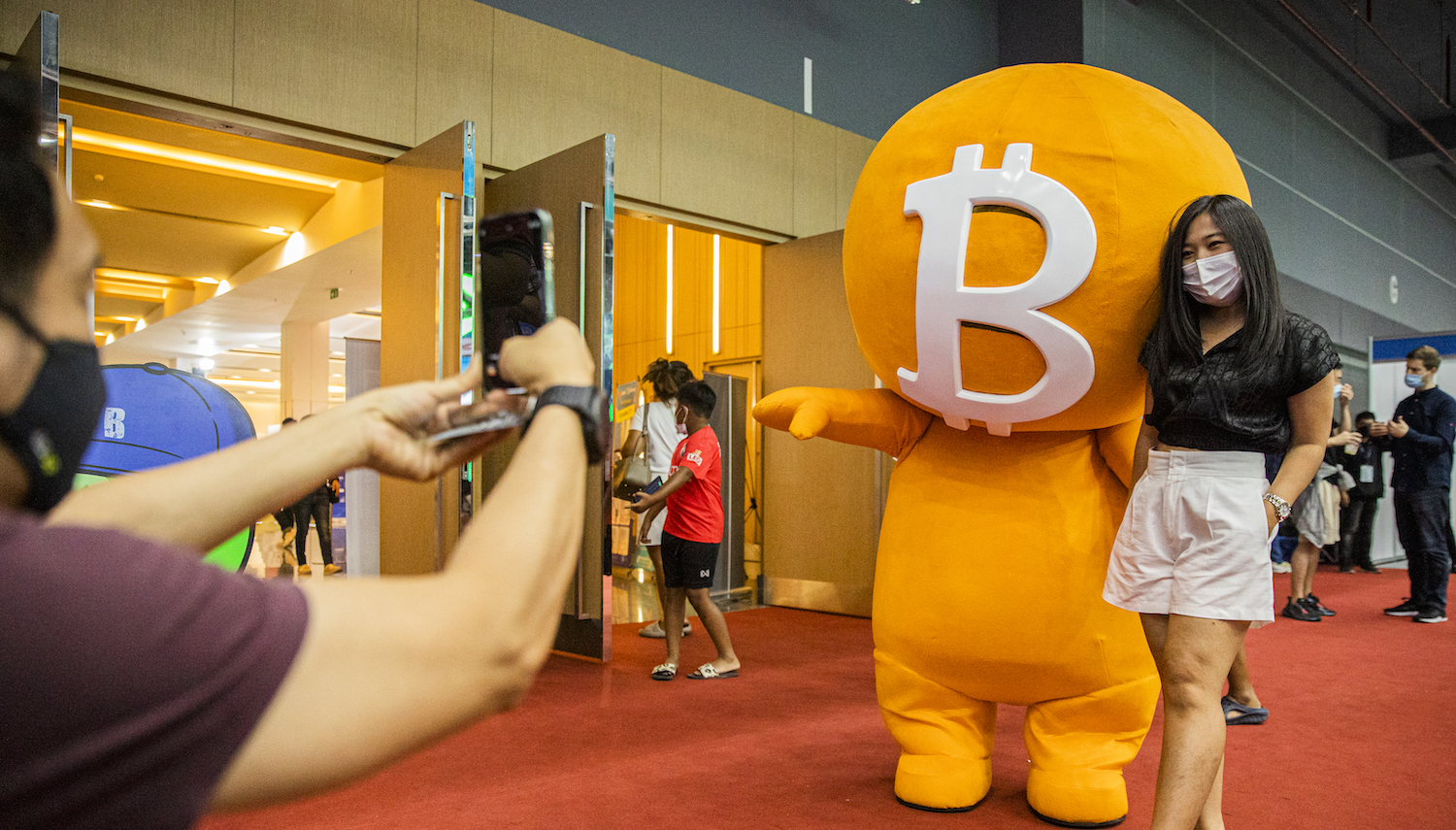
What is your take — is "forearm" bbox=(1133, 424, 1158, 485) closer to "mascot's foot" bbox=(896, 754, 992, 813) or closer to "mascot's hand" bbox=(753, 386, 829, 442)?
"mascot's hand" bbox=(753, 386, 829, 442)

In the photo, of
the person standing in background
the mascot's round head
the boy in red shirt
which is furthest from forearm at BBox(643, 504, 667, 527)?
the mascot's round head

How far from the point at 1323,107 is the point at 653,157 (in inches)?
340

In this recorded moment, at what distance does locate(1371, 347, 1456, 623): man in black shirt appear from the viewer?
19.5 ft

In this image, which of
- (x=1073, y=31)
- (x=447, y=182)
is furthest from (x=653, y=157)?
(x=1073, y=31)

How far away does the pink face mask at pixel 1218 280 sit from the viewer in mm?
2092

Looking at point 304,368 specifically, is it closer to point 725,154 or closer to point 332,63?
point 725,154

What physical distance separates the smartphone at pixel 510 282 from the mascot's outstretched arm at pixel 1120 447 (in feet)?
6.32

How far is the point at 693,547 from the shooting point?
4.34 metres

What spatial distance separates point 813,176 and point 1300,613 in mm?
4333

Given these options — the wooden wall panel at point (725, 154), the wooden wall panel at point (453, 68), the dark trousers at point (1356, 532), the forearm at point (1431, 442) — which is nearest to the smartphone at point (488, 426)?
the wooden wall panel at point (453, 68)

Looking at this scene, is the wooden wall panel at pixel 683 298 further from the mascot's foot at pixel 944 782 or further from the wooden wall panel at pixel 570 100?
the mascot's foot at pixel 944 782

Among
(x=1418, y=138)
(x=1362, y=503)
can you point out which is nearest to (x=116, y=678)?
(x=1362, y=503)

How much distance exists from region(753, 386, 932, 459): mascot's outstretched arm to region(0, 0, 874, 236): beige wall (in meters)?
3.07

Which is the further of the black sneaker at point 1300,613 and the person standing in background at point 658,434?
the black sneaker at point 1300,613
